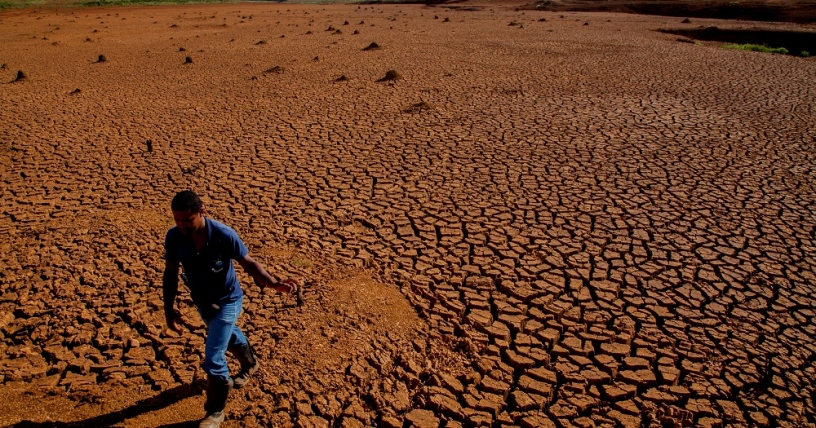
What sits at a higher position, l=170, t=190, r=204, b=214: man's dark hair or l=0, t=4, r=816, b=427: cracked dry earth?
l=170, t=190, r=204, b=214: man's dark hair

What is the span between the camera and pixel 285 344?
12.1ft

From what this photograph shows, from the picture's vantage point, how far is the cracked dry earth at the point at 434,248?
3.30m

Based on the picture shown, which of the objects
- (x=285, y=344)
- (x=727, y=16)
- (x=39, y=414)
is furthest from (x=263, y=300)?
(x=727, y=16)

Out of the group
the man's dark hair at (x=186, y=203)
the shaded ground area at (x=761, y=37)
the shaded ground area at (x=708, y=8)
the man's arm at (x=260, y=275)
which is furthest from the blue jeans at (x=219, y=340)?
the shaded ground area at (x=708, y=8)

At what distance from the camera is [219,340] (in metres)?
2.83

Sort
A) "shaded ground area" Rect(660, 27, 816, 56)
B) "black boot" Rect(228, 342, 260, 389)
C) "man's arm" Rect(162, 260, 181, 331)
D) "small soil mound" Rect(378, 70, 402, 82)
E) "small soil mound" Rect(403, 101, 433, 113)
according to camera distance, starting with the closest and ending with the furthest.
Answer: "man's arm" Rect(162, 260, 181, 331) < "black boot" Rect(228, 342, 260, 389) < "small soil mound" Rect(403, 101, 433, 113) < "small soil mound" Rect(378, 70, 402, 82) < "shaded ground area" Rect(660, 27, 816, 56)

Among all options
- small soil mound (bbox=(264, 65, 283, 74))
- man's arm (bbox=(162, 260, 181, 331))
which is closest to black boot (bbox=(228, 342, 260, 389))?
man's arm (bbox=(162, 260, 181, 331))

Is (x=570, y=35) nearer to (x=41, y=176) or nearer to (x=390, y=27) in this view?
(x=390, y=27)

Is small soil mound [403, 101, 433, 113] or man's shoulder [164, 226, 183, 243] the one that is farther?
small soil mound [403, 101, 433, 113]

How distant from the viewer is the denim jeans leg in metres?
2.79

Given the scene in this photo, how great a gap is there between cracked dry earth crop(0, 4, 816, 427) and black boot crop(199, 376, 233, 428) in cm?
18

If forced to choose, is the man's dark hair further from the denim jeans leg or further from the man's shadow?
the man's shadow

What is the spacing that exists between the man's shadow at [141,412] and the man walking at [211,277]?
375 mm

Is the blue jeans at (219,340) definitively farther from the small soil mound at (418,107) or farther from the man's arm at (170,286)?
the small soil mound at (418,107)
